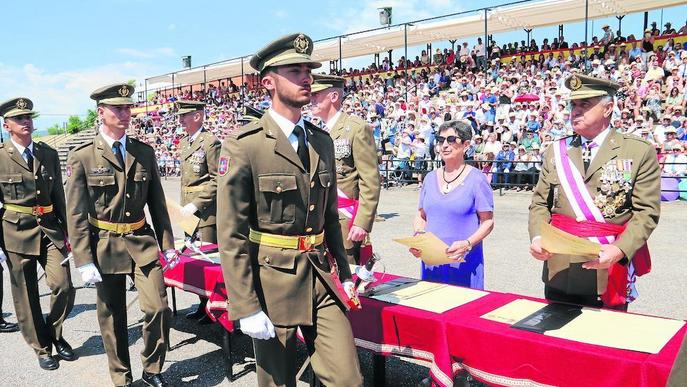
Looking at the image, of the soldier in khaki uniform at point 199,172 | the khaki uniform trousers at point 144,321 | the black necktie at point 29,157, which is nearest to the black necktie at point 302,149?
the khaki uniform trousers at point 144,321

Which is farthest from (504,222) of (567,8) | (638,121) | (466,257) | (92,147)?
(567,8)

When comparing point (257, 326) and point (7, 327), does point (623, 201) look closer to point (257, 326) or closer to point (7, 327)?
point (257, 326)

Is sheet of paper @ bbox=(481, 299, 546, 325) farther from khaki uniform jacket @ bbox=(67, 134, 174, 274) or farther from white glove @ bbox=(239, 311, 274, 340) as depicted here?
khaki uniform jacket @ bbox=(67, 134, 174, 274)

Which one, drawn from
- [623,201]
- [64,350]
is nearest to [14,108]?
[64,350]

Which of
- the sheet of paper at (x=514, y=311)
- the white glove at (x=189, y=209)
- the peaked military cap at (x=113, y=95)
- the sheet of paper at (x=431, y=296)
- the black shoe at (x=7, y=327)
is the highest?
the peaked military cap at (x=113, y=95)

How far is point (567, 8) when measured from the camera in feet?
65.1

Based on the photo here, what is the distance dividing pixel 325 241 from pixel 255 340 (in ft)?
2.17

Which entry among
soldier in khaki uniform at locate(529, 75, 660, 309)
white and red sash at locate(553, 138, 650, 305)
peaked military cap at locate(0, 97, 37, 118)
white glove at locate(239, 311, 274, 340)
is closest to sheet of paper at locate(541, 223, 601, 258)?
soldier in khaki uniform at locate(529, 75, 660, 309)

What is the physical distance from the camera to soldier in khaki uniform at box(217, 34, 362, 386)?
260cm

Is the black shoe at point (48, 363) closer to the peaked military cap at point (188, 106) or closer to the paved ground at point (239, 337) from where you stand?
the paved ground at point (239, 337)

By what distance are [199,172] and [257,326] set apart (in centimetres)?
352

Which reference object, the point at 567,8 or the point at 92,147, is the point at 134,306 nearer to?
the point at 92,147

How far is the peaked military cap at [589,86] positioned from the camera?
3037mm

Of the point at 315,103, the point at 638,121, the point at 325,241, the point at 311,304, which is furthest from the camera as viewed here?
the point at 638,121
